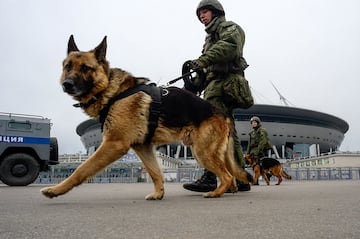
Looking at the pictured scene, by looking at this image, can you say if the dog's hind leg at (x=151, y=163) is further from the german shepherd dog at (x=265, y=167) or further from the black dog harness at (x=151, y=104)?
the german shepherd dog at (x=265, y=167)

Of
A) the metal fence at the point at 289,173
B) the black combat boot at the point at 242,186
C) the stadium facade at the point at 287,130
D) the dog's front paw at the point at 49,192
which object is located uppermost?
the stadium facade at the point at 287,130

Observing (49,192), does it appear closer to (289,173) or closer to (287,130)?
(289,173)

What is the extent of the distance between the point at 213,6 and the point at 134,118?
2.49m

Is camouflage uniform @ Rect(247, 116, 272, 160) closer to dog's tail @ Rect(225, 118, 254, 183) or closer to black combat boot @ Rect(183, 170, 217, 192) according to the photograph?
black combat boot @ Rect(183, 170, 217, 192)

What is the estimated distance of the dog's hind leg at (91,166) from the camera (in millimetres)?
3244

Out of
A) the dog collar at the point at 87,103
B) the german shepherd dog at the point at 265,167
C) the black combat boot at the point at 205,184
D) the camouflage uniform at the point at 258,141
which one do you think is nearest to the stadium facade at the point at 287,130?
the german shepherd dog at the point at 265,167

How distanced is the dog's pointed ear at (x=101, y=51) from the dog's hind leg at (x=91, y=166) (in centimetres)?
94

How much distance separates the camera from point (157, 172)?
4172mm

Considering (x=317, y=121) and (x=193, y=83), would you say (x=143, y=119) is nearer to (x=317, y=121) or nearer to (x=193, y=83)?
(x=193, y=83)

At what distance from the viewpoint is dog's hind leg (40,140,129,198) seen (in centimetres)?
324

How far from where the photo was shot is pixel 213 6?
5.20 meters

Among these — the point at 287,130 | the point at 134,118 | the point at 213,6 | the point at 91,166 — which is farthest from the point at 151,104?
the point at 287,130

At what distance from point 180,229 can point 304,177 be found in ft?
78.9

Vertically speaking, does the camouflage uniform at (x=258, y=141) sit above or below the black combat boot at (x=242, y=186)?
above
